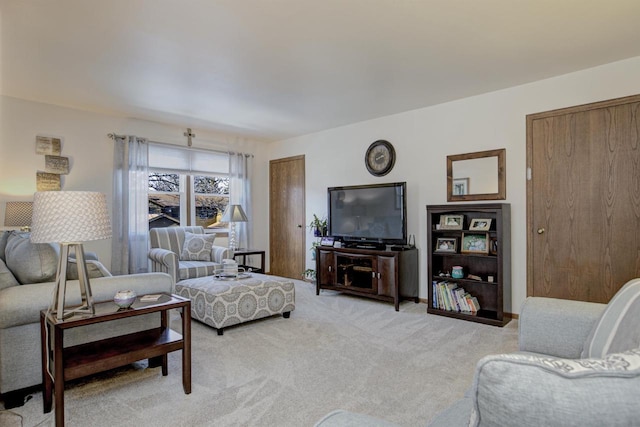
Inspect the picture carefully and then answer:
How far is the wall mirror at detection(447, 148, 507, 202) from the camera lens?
3.66m

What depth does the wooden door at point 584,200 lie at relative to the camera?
296 centimetres

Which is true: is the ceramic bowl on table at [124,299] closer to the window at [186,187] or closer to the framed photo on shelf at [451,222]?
the framed photo on shelf at [451,222]

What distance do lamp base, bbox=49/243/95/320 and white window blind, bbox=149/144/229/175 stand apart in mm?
3318

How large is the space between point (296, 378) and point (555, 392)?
1985 mm

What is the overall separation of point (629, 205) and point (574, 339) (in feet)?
7.28

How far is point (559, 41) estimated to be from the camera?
266cm

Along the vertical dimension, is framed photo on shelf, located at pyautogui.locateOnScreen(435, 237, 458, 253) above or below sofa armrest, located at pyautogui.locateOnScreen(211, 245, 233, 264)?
above

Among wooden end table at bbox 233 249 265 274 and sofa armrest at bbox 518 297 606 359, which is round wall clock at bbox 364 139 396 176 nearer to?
wooden end table at bbox 233 249 265 274

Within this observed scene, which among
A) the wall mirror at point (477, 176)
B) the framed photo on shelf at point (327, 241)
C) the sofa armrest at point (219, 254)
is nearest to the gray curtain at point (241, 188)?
the sofa armrest at point (219, 254)

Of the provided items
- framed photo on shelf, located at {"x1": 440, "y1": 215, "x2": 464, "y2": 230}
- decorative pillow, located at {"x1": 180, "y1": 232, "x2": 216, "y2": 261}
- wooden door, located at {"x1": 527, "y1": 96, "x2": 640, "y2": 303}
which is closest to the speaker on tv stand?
framed photo on shelf, located at {"x1": 440, "y1": 215, "x2": 464, "y2": 230}

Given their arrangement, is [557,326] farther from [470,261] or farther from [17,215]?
[17,215]

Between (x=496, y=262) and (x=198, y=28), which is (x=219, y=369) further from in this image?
(x=496, y=262)

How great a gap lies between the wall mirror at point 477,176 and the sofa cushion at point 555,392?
3422 mm

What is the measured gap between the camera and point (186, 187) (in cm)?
535
